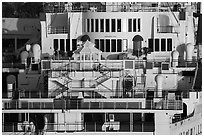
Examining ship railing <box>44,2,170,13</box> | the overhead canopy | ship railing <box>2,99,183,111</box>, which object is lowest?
ship railing <box>2,99,183,111</box>

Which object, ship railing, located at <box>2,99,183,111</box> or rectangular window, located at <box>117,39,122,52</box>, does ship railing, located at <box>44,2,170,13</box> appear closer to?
rectangular window, located at <box>117,39,122,52</box>

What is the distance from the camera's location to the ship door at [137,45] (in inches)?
907

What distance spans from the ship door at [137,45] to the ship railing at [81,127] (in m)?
2.87

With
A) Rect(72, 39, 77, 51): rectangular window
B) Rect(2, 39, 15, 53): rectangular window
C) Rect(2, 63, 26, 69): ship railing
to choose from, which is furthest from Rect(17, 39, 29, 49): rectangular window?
Rect(72, 39, 77, 51): rectangular window

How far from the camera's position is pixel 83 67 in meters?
21.7

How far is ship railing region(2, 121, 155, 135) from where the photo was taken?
20844 millimetres

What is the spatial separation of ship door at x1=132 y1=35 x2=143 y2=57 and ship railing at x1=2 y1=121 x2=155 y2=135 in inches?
113

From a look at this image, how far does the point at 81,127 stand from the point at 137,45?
13.0 ft

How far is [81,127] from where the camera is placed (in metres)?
20.9

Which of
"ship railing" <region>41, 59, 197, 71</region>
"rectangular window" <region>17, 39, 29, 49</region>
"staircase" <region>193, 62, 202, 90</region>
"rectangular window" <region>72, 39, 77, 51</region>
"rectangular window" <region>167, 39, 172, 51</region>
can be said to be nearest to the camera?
"ship railing" <region>41, 59, 197, 71</region>

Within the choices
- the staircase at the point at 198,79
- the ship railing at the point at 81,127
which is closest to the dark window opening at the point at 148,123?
the ship railing at the point at 81,127

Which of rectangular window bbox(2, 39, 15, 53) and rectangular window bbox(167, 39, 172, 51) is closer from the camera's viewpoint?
rectangular window bbox(167, 39, 172, 51)

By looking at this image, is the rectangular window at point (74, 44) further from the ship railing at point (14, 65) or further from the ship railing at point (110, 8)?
the ship railing at point (14, 65)

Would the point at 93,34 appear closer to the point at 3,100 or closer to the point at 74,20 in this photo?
the point at 74,20
